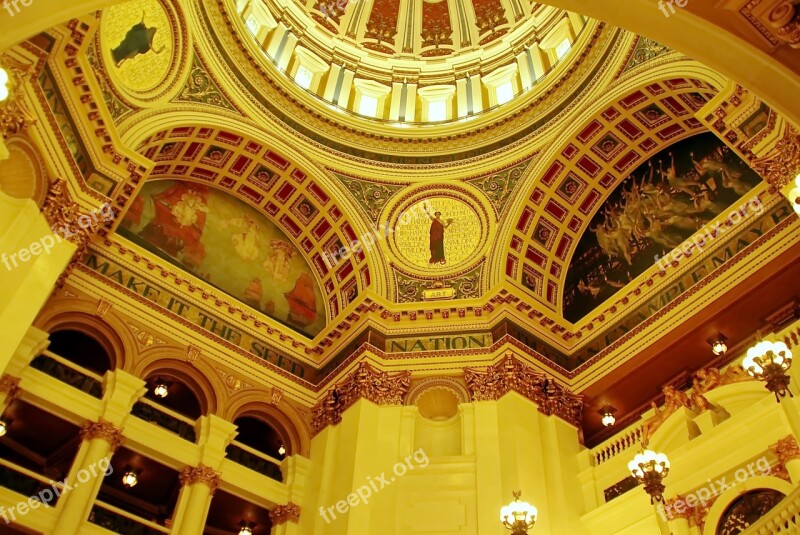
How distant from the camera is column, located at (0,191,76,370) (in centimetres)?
1168

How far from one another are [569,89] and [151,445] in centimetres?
1155

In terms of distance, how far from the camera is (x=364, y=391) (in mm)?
16094

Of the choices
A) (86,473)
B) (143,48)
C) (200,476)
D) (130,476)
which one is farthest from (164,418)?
(143,48)

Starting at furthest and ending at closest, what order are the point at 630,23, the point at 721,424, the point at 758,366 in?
1. the point at 721,424
2. the point at 758,366
3. the point at 630,23

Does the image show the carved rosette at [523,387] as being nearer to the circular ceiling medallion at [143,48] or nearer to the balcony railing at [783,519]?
the balcony railing at [783,519]

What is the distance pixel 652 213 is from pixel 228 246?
9391 millimetres

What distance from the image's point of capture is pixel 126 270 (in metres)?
16.0

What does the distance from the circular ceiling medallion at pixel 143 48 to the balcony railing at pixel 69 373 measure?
5148 mm

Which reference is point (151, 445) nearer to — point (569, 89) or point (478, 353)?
point (478, 353)

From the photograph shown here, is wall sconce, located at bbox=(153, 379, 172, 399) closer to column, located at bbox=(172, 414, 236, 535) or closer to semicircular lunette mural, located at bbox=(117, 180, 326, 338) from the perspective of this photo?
column, located at bbox=(172, 414, 236, 535)

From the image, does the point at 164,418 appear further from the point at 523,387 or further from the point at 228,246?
the point at 523,387

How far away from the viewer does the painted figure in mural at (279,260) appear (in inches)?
747

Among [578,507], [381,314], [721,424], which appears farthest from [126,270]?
[721,424]

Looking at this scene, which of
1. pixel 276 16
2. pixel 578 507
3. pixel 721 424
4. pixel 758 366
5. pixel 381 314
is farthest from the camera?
pixel 276 16
